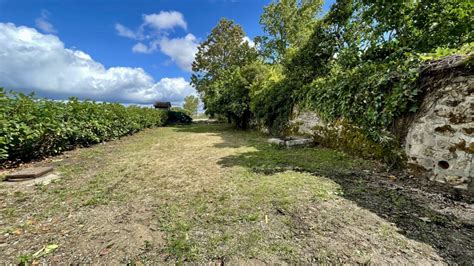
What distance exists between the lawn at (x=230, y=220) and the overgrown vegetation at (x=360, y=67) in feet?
4.52

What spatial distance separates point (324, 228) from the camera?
204 centimetres

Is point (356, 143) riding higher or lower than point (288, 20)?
lower

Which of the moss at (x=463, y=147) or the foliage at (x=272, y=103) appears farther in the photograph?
the foliage at (x=272, y=103)

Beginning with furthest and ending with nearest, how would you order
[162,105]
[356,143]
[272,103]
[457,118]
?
[162,105], [272,103], [356,143], [457,118]

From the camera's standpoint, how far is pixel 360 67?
17.2 feet

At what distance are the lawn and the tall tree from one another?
17032mm

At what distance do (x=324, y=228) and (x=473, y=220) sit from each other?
1.57 meters

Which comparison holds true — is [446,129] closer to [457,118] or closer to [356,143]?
[457,118]

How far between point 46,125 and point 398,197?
6.46 m

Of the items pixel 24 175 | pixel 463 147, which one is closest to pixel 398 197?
pixel 463 147

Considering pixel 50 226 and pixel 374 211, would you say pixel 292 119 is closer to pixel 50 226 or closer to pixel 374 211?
pixel 374 211

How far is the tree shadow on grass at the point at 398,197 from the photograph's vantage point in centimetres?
187

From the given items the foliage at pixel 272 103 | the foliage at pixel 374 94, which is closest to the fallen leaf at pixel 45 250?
the foliage at pixel 374 94

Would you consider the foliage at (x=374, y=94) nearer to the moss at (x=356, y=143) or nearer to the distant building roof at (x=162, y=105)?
the moss at (x=356, y=143)
